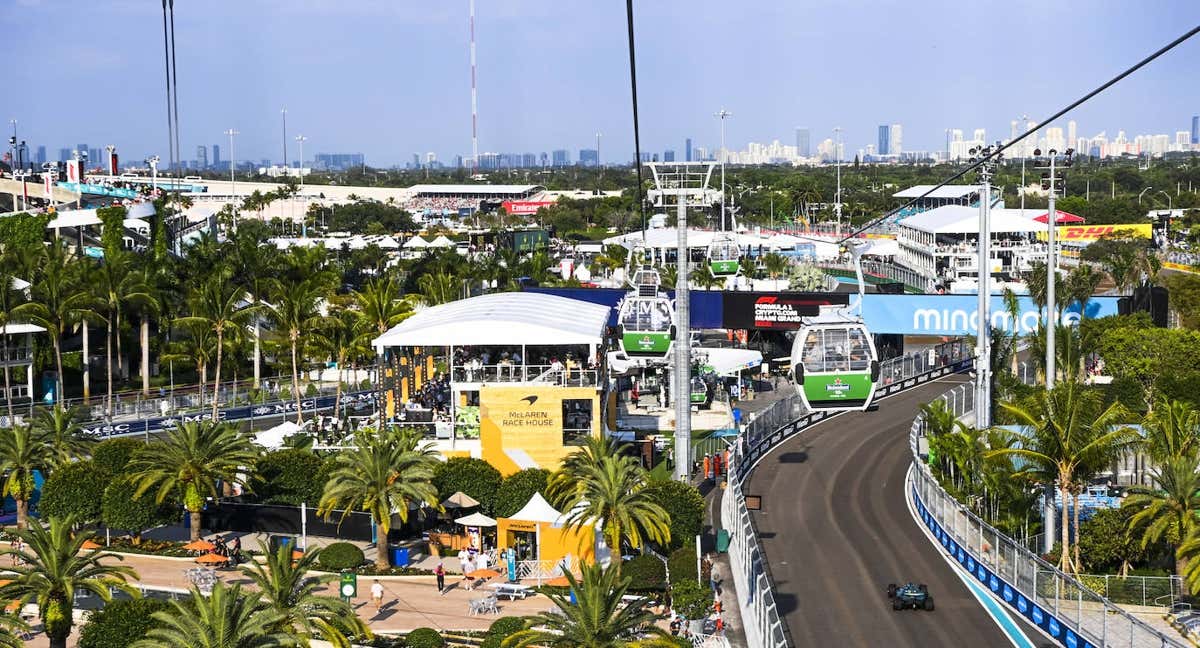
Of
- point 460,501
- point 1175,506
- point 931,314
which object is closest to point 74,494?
point 460,501

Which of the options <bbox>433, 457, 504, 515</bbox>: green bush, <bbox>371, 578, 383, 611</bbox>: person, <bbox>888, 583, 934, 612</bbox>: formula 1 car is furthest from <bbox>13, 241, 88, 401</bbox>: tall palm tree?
<bbox>888, 583, 934, 612</bbox>: formula 1 car

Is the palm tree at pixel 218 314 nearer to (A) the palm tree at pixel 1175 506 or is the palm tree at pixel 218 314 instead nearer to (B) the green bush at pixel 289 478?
(B) the green bush at pixel 289 478

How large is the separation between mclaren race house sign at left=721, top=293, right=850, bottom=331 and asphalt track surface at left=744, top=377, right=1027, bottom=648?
569 inches

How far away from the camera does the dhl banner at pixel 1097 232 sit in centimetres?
13012

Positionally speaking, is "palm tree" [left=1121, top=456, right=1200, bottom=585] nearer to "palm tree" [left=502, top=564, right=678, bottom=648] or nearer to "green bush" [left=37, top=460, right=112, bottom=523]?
"palm tree" [left=502, top=564, right=678, bottom=648]

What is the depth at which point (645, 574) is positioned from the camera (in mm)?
35188

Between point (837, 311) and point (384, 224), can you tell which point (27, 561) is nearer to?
point (837, 311)

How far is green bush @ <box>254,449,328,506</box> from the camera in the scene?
42.4 m

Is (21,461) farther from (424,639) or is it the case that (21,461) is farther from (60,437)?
(424,639)

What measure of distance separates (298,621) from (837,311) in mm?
19519

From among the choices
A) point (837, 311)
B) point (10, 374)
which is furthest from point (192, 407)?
point (837, 311)

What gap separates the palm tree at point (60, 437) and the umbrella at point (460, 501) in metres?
13.3

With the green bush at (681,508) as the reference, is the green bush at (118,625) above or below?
below

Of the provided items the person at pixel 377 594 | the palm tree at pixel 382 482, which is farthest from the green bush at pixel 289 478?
the person at pixel 377 594
